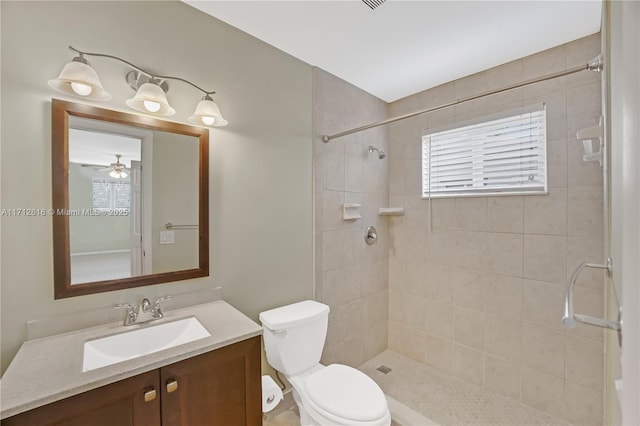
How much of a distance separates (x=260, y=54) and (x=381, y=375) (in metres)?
2.69

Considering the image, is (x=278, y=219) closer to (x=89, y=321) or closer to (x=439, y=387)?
(x=89, y=321)

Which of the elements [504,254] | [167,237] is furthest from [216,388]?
[504,254]

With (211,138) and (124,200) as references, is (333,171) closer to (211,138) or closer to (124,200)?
(211,138)

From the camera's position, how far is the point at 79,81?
114cm

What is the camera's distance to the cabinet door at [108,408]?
85 cm

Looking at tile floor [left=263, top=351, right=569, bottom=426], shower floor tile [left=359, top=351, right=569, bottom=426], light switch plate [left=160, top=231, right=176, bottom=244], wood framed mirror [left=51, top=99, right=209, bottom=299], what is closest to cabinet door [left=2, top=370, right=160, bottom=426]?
wood framed mirror [left=51, top=99, right=209, bottom=299]

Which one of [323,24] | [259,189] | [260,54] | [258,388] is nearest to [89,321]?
[258,388]

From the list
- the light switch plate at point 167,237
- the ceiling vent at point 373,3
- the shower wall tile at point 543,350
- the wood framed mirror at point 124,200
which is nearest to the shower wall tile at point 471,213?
the shower wall tile at point 543,350

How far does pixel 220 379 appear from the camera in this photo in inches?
47.2

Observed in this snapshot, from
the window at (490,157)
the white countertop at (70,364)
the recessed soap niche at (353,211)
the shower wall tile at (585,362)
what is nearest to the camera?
the white countertop at (70,364)

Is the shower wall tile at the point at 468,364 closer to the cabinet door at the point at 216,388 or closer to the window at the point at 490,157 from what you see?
the window at the point at 490,157

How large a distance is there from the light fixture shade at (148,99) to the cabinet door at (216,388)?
1.18 metres

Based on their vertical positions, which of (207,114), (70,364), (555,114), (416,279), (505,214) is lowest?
(416,279)

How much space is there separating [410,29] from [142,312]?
2.23 m
